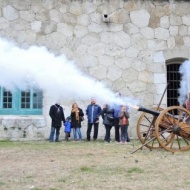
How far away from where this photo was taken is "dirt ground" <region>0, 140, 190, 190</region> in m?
5.85

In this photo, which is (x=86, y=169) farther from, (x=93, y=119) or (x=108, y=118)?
(x=93, y=119)

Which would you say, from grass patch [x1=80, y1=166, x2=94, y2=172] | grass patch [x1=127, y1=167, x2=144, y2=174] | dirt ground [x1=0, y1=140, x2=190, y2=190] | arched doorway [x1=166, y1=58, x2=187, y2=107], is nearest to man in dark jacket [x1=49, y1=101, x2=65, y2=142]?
dirt ground [x1=0, y1=140, x2=190, y2=190]

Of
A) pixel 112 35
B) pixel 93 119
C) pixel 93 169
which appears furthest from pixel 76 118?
pixel 93 169

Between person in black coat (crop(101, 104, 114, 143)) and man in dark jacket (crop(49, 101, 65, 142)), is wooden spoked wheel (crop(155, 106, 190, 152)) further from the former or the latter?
man in dark jacket (crop(49, 101, 65, 142))

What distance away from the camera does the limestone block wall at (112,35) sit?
1341cm

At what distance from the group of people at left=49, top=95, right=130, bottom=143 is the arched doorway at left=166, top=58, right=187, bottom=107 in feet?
7.80

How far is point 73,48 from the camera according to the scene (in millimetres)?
13539

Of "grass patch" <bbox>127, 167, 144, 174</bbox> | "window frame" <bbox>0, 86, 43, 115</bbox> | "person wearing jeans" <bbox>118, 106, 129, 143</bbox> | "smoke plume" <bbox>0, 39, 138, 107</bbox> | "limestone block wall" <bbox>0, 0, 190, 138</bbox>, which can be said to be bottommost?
"grass patch" <bbox>127, 167, 144, 174</bbox>

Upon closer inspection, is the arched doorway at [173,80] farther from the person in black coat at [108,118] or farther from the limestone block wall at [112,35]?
the person in black coat at [108,118]

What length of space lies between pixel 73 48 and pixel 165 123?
16.6 ft

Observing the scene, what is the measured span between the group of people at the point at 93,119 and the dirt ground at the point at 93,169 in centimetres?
255

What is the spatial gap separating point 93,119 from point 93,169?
5.74m

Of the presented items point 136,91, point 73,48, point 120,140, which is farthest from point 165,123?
point 73,48

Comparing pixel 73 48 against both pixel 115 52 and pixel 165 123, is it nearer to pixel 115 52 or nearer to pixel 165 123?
pixel 115 52
